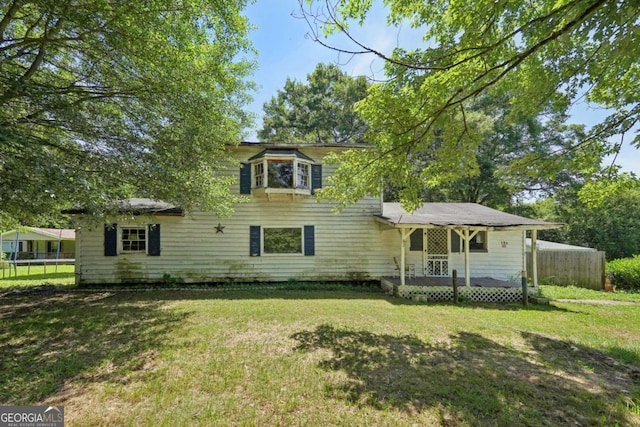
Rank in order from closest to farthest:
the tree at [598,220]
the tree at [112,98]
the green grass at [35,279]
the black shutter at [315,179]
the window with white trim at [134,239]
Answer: the tree at [112,98] → the window with white trim at [134,239] → the black shutter at [315,179] → the green grass at [35,279] → the tree at [598,220]

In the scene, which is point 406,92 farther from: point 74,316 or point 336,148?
point 74,316

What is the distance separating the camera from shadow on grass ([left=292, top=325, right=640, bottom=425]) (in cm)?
320

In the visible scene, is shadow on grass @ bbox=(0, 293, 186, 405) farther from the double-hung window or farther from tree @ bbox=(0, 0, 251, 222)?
the double-hung window

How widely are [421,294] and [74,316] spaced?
30.3 feet

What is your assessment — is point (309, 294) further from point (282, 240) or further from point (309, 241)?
point (282, 240)

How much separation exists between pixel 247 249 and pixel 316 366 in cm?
793

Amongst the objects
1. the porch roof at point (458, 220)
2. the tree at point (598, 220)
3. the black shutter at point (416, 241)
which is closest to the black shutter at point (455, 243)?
the porch roof at point (458, 220)

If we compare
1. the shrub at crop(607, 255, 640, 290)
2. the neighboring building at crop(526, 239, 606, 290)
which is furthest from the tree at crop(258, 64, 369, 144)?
the shrub at crop(607, 255, 640, 290)

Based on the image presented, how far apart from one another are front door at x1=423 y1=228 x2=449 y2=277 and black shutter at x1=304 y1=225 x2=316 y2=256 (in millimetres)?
4453

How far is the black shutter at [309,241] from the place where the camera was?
1180 cm

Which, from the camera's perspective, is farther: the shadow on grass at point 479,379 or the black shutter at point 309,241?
the black shutter at point 309,241

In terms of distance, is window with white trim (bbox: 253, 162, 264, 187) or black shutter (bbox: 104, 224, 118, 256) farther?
window with white trim (bbox: 253, 162, 264, 187)
